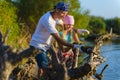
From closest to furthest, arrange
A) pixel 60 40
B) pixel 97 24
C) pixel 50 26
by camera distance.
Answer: pixel 60 40
pixel 50 26
pixel 97 24

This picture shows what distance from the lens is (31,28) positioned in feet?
175

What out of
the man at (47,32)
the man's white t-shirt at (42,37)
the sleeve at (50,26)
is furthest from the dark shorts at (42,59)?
the sleeve at (50,26)

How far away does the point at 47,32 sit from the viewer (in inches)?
394

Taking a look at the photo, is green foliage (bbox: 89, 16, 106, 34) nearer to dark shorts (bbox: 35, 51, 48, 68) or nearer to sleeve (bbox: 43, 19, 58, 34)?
dark shorts (bbox: 35, 51, 48, 68)

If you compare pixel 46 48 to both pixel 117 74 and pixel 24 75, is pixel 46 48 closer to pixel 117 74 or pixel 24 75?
pixel 24 75

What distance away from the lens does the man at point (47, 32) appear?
9609 millimetres

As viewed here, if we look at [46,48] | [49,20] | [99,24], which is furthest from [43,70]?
[99,24]

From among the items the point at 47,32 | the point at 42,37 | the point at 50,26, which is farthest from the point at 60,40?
the point at 42,37

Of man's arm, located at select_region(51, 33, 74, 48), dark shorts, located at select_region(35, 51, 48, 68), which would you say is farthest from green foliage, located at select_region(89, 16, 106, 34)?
man's arm, located at select_region(51, 33, 74, 48)

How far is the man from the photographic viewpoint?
9.61 m

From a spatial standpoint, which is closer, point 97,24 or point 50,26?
point 50,26

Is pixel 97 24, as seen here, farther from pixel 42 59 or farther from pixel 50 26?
pixel 50 26

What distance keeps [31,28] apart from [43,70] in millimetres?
42913

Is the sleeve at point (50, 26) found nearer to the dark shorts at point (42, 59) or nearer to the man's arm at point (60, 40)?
the man's arm at point (60, 40)
